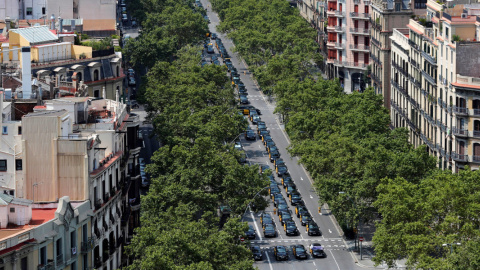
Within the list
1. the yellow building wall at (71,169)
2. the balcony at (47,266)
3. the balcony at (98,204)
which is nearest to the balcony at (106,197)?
the balcony at (98,204)

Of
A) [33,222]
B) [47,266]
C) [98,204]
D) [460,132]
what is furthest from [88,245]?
[460,132]

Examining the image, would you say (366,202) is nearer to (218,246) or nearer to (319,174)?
(319,174)

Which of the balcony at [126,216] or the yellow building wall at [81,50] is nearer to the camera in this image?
the balcony at [126,216]

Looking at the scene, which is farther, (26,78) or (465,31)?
(465,31)

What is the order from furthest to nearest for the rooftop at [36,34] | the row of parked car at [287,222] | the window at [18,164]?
1. the rooftop at [36,34]
2. the row of parked car at [287,222]
3. the window at [18,164]

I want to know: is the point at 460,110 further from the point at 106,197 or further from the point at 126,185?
the point at 106,197

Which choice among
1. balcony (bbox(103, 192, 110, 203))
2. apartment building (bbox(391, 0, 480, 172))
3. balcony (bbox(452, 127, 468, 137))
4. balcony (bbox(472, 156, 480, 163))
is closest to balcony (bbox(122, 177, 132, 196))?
balcony (bbox(103, 192, 110, 203))

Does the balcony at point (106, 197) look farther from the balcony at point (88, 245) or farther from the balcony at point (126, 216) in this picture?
the balcony at point (126, 216)

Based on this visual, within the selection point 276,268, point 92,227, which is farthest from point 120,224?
point 276,268
